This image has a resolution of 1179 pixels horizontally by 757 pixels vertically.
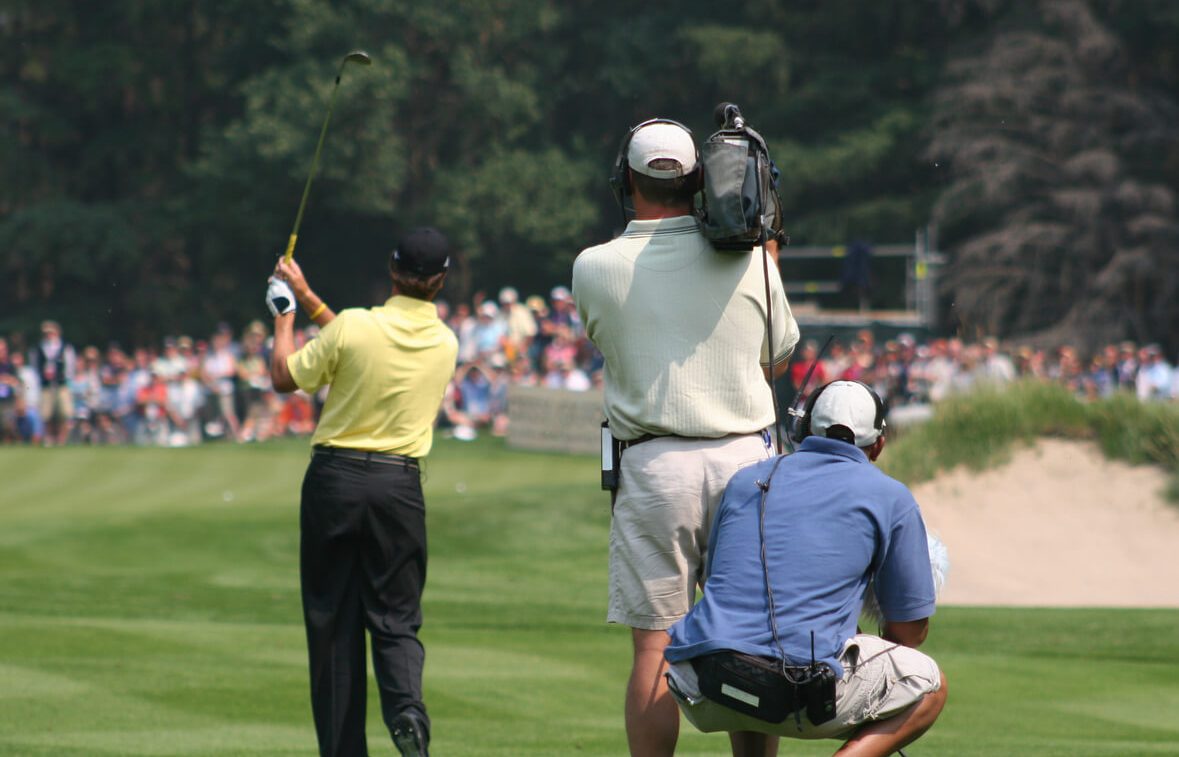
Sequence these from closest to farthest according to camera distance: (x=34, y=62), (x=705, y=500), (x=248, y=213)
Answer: (x=705, y=500) < (x=248, y=213) < (x=34, y=62)

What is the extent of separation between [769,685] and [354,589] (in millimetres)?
2314

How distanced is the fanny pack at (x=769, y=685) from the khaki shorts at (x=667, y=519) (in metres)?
0.47

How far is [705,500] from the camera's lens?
5.31m

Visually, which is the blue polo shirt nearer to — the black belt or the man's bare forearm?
the black belt

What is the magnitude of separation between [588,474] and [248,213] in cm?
3141

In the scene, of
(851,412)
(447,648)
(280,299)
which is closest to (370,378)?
(280,299)

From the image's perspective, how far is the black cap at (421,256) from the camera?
680cm

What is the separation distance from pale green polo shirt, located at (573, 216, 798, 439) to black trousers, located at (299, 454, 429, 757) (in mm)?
1534

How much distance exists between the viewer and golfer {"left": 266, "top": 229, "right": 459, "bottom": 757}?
6.58m

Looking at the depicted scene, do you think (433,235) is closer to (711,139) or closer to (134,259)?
(711,139)

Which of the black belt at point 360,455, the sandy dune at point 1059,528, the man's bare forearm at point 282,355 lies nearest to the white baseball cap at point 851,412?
the black belt at point 360,455

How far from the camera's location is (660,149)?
536 cm

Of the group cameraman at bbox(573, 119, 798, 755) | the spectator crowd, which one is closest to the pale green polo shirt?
cameraman at bbox(573, 119, 798, 755)

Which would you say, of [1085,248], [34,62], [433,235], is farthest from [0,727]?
[34,62]
